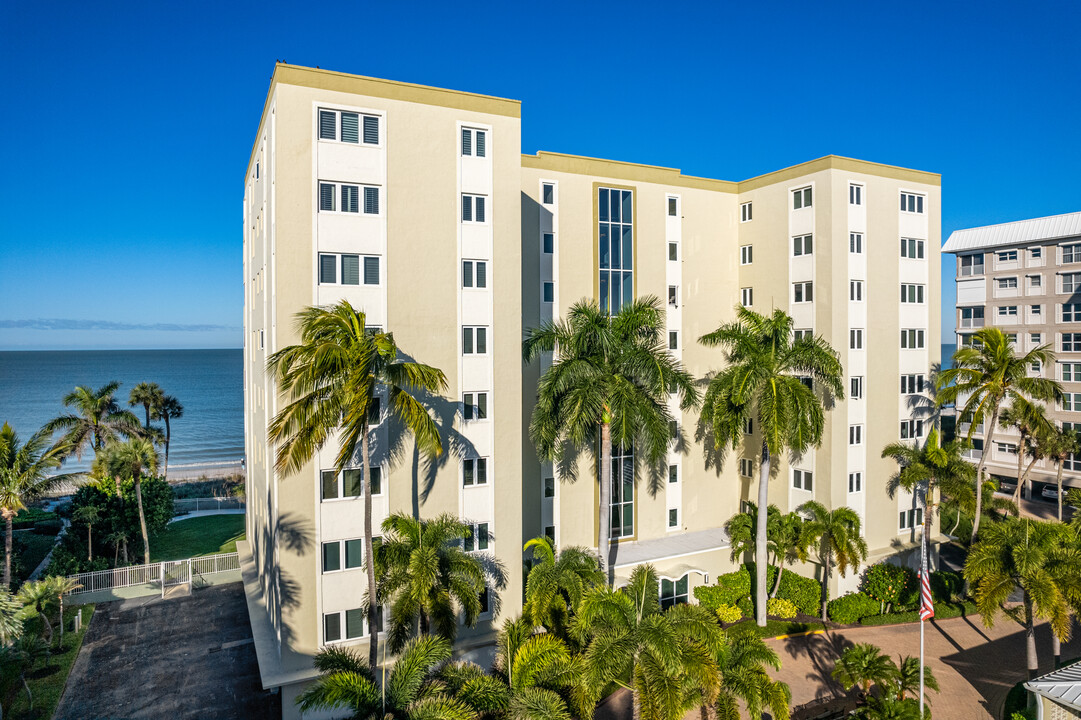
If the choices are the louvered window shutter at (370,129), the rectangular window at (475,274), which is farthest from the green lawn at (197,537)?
the louvered window shutter at (370,129)

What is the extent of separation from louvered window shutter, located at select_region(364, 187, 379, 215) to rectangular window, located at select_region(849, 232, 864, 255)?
19993 millimetres

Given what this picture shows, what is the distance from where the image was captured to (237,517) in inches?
1767

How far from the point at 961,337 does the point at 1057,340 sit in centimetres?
677

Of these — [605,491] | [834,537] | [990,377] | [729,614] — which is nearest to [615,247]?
[605,491]

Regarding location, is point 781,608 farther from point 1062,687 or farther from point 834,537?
point 1062,687

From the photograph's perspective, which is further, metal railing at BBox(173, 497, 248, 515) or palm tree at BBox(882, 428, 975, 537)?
metal railing at BBox(173, 497, 248, 515)

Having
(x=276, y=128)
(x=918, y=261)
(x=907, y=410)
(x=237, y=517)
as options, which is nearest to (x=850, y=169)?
(x=918, y=261)

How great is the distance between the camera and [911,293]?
28.1 meters

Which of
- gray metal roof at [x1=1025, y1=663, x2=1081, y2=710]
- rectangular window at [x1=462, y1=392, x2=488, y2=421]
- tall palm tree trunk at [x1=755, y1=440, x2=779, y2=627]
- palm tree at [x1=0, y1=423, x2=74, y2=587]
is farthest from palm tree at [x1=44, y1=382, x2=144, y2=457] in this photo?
gray metal roof at [x1=1025, y1=663, x2=1081, y2=710]

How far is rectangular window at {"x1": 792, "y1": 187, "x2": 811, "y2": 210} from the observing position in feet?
88.4

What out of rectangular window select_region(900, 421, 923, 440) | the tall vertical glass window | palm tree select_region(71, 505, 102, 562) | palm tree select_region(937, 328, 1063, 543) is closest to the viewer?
palm tree select_region(937, 328, 1063, 543)

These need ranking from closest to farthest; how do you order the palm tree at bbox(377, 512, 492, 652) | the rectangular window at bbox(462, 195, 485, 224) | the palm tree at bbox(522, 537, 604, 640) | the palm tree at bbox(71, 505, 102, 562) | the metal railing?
the palm tree at bbox(377, 512, 492, 652) → the palm tree at bbox(522, 537, 604, 640) → the rectangular window at bbox(462, 195, 485, 224) → the palm tree at bbox(71, 505, 102, 562) → the metal railing

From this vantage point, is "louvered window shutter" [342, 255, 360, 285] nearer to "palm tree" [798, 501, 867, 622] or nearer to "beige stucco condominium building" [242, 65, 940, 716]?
"beige stucco condominium building" [242, 65, 940, 716]

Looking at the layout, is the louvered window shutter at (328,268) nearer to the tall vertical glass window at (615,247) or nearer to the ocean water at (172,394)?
the tall vertical glass window at (615,247)
